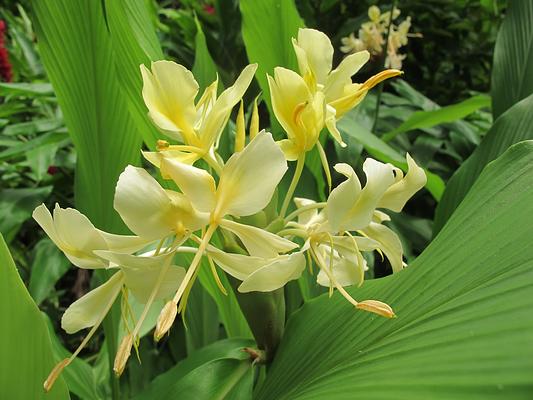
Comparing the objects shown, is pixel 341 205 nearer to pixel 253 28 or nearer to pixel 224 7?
pixel 253 28

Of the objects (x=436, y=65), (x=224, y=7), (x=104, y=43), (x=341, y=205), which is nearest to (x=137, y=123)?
(x=104, y=43)

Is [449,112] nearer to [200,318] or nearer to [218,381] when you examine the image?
[200,318]

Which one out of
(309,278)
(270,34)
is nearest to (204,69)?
(270,34)

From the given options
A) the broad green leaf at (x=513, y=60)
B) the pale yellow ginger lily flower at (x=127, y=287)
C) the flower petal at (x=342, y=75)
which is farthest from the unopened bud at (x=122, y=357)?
the broad green leaf at (x=513, y=60)

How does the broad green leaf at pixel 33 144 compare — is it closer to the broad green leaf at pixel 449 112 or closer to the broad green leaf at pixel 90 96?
the broad green leaf at pixel 90 96

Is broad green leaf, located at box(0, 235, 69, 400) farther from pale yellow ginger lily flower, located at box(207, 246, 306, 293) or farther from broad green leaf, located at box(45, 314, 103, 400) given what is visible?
broad green leaf, located at box(45, 314, 103, 400)

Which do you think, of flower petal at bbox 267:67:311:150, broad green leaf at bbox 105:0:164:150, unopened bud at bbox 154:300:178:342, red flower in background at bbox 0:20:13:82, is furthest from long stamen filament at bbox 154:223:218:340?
red flower in background at bbox 0:20:13:82
